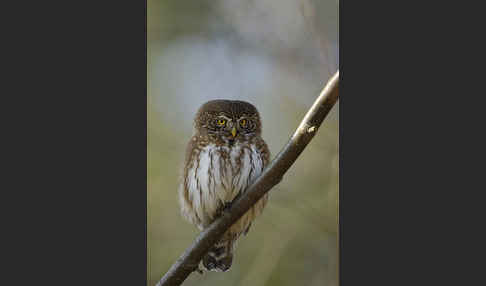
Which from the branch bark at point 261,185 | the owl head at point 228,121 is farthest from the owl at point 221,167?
the branch bark at point 261,185

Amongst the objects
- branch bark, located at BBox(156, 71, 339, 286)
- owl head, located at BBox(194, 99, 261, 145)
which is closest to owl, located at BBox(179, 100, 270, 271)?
owl head, located at BBox(194, 99, 261, 145)

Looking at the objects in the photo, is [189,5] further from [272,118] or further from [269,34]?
[272,118]

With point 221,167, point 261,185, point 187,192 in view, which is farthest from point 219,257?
point 261,185

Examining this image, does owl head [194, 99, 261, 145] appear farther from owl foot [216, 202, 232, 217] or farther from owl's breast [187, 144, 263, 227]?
owl foot [216, 202, 232, 217]

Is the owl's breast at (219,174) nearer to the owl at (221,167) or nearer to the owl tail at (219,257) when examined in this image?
the owl at (221,167)

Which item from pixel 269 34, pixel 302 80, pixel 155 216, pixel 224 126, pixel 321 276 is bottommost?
pixel 321 276

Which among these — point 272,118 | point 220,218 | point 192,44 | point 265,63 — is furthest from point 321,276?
point 192,44

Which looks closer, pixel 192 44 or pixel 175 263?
pixel 175 263
